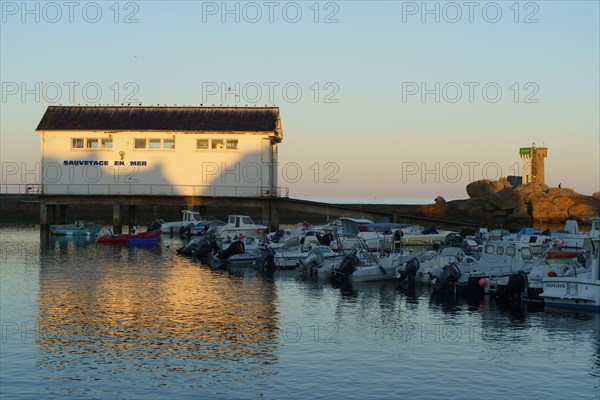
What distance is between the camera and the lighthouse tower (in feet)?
389

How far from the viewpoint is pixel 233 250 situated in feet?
180

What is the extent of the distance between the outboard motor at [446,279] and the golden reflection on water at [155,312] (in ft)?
27.4

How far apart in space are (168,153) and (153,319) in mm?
46310

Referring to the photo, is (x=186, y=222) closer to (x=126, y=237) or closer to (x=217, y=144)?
(x=217, y=144)

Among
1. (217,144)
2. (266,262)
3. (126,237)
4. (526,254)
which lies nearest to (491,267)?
(526,254)

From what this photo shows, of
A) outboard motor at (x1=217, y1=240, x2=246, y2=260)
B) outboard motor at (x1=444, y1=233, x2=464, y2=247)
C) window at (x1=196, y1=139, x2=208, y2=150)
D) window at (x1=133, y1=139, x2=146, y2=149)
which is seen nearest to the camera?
outboard motor at (x1=444, y1=233, x2=464, y2=247)

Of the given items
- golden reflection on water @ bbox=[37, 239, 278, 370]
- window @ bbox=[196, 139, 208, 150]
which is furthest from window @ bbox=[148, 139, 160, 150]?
golden reflection on water @ bbox=[37, 239, 278, 370]

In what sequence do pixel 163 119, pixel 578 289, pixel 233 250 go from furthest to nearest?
pixel 163 119 → pixel 233 250 → pixel 578 289

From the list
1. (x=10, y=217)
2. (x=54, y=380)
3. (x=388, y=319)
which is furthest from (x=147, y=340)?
(x=10, y=217)

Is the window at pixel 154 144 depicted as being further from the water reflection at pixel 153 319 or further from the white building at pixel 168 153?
the water reflection at pixel 153 319

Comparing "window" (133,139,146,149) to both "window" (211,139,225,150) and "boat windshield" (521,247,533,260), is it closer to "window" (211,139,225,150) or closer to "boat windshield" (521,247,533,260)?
"window" (211,139,225,150)

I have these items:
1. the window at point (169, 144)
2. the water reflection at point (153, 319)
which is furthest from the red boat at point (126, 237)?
the water reflection at point (153, 319)

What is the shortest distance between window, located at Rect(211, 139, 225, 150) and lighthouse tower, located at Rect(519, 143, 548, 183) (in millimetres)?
58725

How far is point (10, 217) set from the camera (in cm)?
11888
